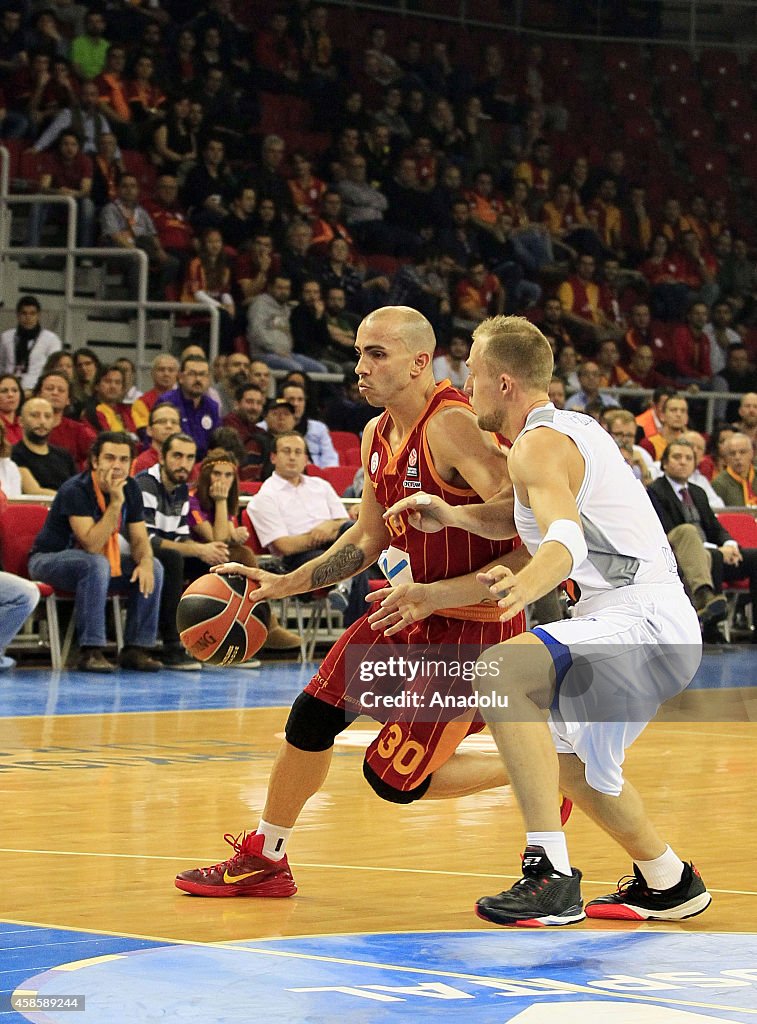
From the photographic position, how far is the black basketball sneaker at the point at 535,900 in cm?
418

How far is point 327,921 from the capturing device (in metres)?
4.46

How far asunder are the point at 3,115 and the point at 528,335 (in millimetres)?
12073

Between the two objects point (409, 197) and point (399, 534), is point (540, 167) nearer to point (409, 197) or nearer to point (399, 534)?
point (409, 197)

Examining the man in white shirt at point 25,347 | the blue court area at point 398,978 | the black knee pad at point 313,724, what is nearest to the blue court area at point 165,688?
the man in white shirt at point 25,347

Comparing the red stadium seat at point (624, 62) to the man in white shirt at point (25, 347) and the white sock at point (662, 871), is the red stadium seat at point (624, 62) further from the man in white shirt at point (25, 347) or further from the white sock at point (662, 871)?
the white sock at point (662, 871)

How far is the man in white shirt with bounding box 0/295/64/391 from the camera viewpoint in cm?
1337

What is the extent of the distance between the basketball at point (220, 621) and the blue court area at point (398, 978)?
1.06 metres

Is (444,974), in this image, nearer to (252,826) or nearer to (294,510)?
(252,826)

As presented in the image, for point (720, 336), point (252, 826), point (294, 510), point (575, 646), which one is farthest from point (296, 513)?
point (720, 336)

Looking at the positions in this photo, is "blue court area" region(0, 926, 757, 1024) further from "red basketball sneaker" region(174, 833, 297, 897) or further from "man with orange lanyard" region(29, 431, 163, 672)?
"man with orange lanyard" region(29, 431, 163, 672)

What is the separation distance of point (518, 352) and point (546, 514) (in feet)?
1.68

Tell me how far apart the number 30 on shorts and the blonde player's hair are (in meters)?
1.00

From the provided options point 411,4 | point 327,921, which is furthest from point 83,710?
point 411,4

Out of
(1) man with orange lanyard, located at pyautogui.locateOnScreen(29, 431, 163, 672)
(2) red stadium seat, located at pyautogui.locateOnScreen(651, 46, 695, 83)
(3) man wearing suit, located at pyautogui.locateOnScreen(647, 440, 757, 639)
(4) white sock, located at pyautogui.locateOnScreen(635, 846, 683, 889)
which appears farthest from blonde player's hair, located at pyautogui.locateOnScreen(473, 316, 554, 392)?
(2) red stadium seat, located at pyautogui.locateOnScreen(651, 46, 695, 83)
